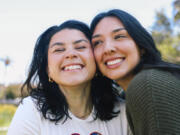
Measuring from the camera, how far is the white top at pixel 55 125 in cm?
226

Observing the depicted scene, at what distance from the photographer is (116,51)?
2.43m

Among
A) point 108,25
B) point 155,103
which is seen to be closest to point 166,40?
point 108,25

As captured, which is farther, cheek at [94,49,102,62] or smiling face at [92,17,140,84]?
cheek at [94,49,102,62]

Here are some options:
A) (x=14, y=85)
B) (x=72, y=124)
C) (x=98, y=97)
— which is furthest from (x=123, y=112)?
(x=14, y=85)

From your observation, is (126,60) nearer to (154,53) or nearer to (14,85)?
(154,53)

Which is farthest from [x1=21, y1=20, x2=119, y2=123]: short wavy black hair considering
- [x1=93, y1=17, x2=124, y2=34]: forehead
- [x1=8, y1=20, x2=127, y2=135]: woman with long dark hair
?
[x1=93, y1=17, x2=124, y2=34]: forehead

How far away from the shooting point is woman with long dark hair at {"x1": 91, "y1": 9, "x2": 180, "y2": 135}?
1.52m

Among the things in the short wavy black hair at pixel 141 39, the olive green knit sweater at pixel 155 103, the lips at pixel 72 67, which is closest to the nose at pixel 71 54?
the lips at pixel 72 67

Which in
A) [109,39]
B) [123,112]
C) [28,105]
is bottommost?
[123,112]

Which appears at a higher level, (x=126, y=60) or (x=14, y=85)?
(x=126, y=60)

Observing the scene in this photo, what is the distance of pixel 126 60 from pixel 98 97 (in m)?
0.87

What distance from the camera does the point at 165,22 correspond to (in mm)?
31719

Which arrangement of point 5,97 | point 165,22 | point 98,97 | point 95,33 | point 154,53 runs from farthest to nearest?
point 5,97
point 165,22
point 98,97
point 95,33
point 154,53

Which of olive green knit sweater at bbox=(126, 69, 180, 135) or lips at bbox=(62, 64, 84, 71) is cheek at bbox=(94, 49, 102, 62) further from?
olive green knit sweater at bbox=(126, 69, 180, 135)
